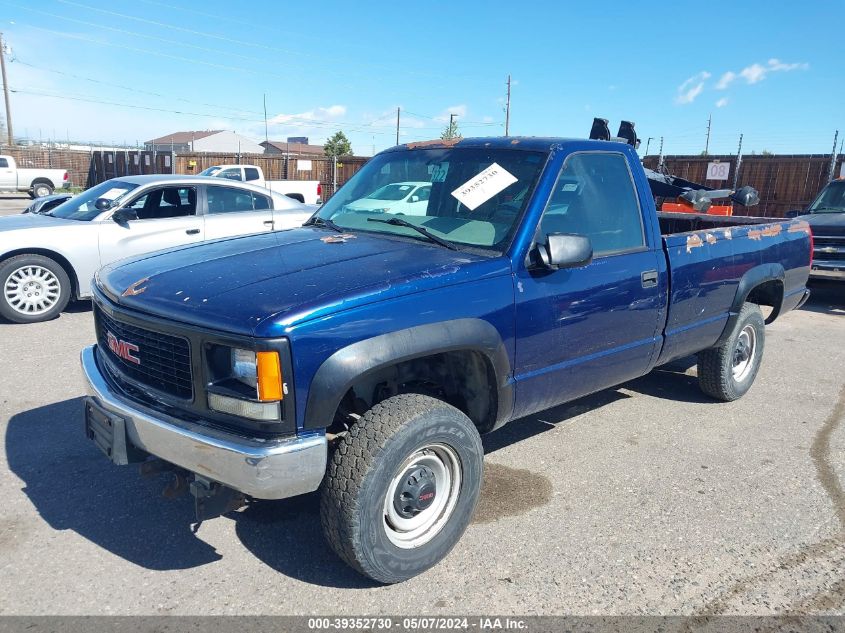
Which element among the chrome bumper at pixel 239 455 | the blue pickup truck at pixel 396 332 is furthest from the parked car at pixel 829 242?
the chrome bumper at pixel 239 455

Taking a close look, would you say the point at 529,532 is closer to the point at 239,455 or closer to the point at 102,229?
the point at 239,455

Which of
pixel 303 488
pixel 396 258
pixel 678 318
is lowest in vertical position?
pixel 303 488

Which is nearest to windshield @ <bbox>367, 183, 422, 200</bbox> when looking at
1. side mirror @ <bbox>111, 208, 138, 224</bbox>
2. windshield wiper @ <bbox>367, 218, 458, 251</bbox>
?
windshield wiper @ <bbox>367, 218, 458, 251</bbox>

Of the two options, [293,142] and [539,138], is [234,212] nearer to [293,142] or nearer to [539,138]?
[539,138]

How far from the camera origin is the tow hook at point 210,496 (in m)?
2.85

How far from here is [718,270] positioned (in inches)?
183

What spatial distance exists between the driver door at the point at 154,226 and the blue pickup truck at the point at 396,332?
429 cm

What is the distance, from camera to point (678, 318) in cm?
437

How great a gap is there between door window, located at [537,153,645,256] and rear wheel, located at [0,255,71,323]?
6.21 meters

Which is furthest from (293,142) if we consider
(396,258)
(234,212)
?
(396,258)

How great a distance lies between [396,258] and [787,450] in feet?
10.3

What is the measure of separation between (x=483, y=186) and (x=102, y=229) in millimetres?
5679

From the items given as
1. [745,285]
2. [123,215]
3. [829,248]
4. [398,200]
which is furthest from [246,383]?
[829,248]

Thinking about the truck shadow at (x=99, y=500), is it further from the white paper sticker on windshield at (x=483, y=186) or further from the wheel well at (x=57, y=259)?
the wheel well at (x=57, y=259)
